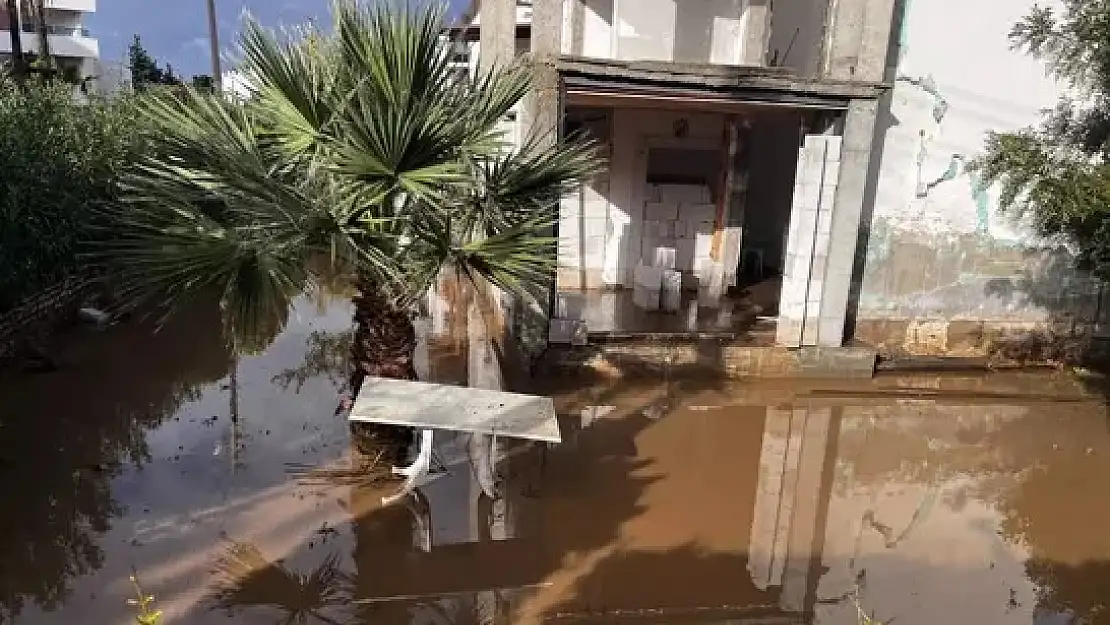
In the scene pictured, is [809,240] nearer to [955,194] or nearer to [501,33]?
[955,194]

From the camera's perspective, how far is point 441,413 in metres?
5.43

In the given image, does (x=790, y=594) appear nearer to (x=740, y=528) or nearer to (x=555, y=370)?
(x=740, y=528)

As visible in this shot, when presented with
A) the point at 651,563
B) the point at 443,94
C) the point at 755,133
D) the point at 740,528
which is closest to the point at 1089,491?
the point at 740,528

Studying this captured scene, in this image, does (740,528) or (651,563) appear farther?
(740,528)

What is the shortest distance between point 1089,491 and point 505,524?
5288mm

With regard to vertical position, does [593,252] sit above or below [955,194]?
below

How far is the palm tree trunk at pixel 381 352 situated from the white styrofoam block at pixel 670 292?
235 inches

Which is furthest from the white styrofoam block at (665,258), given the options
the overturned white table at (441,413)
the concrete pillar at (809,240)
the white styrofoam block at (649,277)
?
the overturned white table at (441,413)

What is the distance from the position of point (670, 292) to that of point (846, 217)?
316 cm

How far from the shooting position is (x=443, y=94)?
525cm

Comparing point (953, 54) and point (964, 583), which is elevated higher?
point (953, 54)

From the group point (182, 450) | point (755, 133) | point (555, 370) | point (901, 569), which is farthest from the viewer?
point (755, 133)

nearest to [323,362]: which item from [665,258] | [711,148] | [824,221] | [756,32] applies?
[665,258]

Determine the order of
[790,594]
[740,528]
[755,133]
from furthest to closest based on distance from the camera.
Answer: [755,133]
[740,528]
[790,594]
